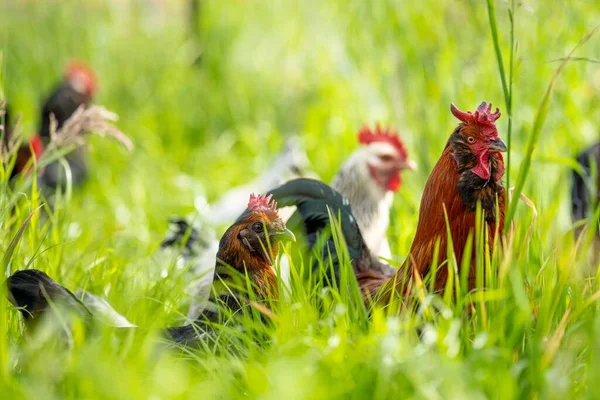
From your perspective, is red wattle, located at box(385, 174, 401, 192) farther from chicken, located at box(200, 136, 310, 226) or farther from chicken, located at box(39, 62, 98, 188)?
chicken, located at box(39, 62, 98, 188)

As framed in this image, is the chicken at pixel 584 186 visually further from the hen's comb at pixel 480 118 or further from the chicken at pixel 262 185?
the chicken at pixel 262 185

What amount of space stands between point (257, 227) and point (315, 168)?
3272mm

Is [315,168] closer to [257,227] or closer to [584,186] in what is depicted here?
[584,186]

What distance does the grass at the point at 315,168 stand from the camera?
1.88 meters

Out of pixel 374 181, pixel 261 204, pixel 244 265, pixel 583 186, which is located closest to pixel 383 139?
pixel 374 181

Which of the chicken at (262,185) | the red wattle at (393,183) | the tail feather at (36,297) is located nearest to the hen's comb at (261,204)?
the tail feather at (36,297)

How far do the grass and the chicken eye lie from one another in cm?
31

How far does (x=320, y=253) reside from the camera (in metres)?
2.90

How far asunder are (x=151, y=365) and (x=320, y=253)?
105cm

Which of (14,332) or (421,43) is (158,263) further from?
(421,43)

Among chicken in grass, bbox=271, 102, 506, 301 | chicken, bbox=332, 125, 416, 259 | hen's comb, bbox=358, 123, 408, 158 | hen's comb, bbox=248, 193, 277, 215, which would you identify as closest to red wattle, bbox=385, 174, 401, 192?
chicken, bbox=332, 125, 416, 259

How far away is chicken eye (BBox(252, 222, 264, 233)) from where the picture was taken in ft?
8.75

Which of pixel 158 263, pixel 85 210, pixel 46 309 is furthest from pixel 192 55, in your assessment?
pixel 46 309

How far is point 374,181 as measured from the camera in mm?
4031
